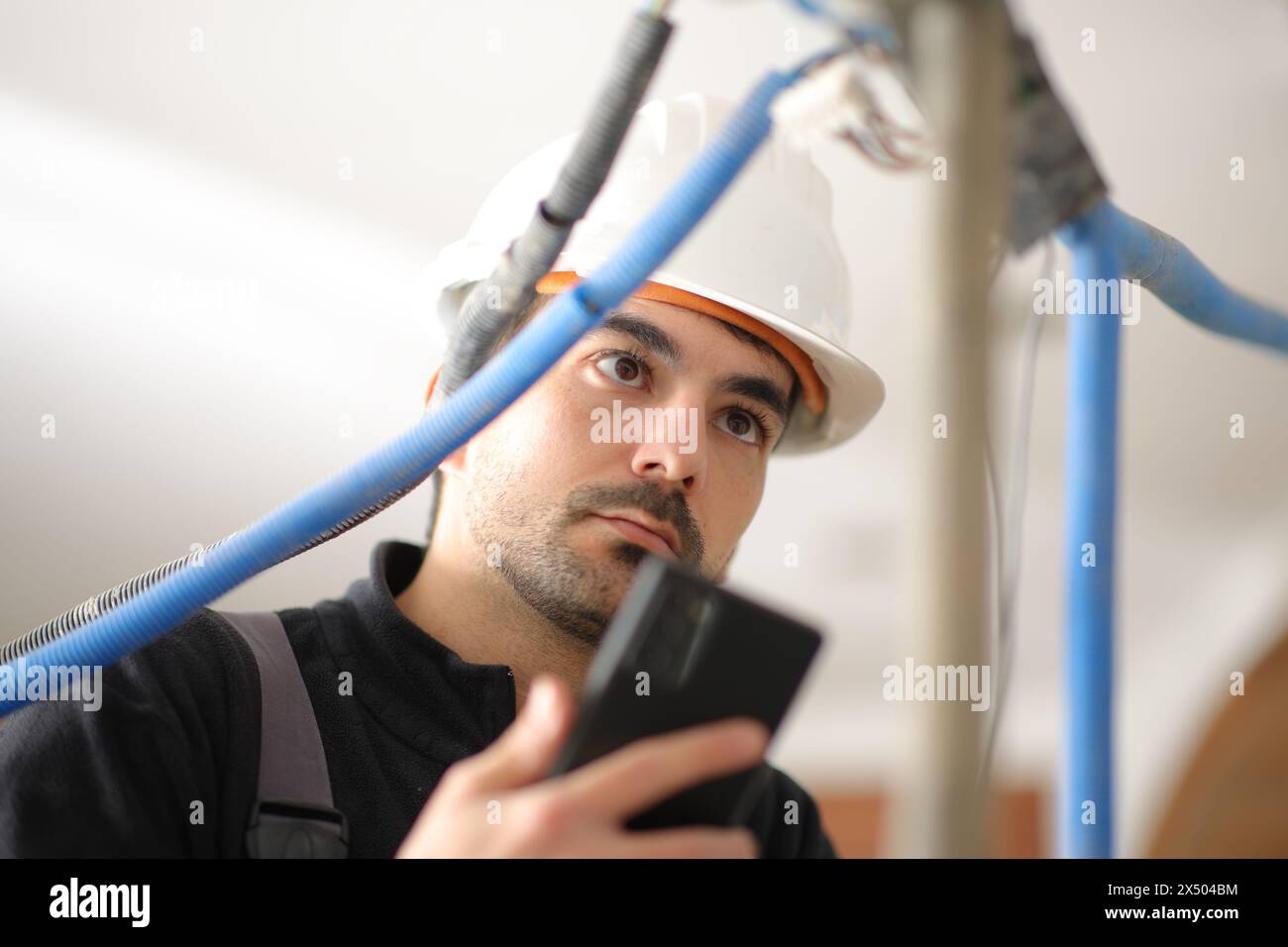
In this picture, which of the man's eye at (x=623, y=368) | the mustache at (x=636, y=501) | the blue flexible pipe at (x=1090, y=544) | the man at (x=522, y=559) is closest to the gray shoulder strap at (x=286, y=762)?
the man at (x=522, y=559)

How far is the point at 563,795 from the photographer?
1.69 feet

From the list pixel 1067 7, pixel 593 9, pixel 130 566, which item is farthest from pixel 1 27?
pixel 1067 7

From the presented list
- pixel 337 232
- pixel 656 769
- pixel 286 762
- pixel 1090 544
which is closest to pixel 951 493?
pixel 656 769

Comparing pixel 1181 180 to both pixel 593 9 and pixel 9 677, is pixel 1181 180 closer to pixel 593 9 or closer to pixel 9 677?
pixel 593 9

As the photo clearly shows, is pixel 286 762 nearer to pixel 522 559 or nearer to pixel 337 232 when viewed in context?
pixel 522 559

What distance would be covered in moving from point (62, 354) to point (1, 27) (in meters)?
0.70

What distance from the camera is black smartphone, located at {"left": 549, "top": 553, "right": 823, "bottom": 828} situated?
59 cm

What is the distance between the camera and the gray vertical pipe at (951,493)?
1.27 feet

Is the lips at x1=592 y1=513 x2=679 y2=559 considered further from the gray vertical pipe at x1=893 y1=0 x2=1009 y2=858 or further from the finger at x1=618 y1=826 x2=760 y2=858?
the gray vertical pipe at x1=893 y1=0 x2=1009 y2=858

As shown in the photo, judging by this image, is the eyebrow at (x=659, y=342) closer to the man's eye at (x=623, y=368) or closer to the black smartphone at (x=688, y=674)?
the man's eye at (x=623, y=368)

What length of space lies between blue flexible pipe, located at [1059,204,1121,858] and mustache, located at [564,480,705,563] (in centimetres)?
45

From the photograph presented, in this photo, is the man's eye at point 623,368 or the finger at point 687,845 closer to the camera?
the finger at point 687,845

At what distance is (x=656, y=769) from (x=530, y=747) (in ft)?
0.23

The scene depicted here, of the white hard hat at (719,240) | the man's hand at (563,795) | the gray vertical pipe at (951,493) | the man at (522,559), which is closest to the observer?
the gray vertical pipe at (951,493)
